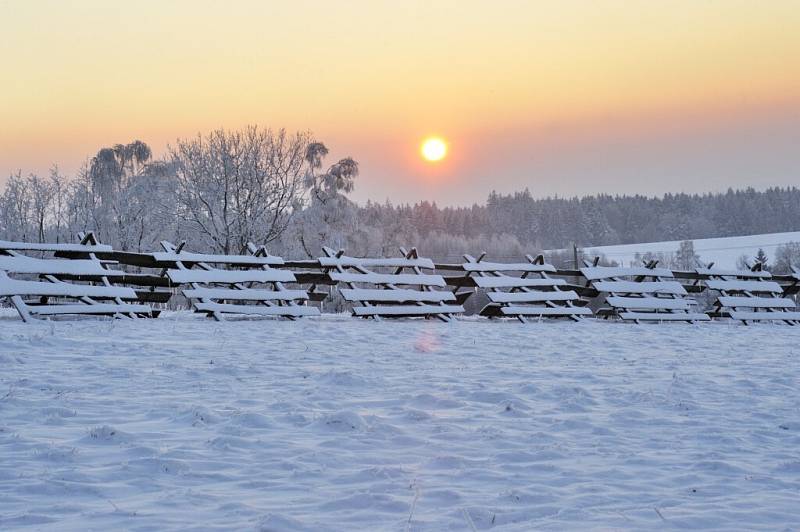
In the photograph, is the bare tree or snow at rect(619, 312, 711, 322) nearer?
snow at rect(619, 312, 711, 322)

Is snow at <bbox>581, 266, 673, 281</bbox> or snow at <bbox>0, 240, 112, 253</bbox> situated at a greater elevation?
snow at <bbox>0, 240, 112, 253</bbox>

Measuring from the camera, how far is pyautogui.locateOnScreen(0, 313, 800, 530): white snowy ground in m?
3.75

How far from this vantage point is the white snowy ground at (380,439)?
12.3 feet

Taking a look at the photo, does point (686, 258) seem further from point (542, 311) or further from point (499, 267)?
point (499, 267)

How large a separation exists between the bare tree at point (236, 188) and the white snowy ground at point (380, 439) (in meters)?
31.4

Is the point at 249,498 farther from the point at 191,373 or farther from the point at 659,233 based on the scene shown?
the point at 659,233

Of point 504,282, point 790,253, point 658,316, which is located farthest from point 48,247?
point 790,253

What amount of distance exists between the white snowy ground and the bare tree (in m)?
31.4

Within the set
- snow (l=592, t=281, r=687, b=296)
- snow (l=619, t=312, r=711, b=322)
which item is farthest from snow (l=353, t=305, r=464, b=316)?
snow (l=619, t=312, r=711, b=322)

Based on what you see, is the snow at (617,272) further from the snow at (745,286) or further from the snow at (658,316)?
the snow at (745,286)

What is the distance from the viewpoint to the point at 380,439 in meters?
5.22

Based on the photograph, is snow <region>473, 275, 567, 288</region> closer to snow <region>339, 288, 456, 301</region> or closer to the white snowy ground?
snow <region>339, 288, 456, 301</region>

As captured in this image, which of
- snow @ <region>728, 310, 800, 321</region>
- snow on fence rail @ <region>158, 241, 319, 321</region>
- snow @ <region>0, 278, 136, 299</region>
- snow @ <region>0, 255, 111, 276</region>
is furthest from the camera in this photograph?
snow @ <region>728, 310, 800, 321</region>

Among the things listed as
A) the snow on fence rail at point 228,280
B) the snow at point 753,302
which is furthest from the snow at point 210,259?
the snow at point 753,302
